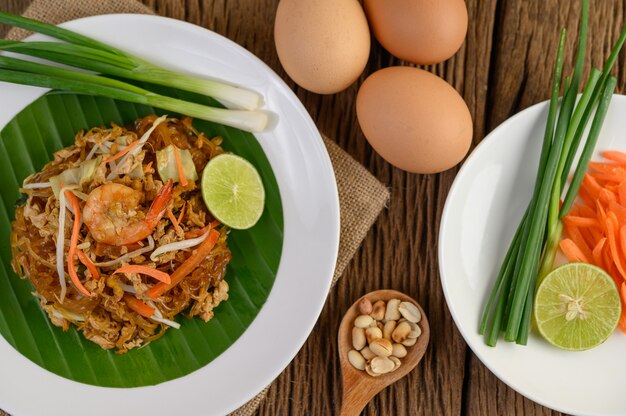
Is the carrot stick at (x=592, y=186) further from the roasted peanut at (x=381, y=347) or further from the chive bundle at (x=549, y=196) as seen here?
the roasted peanut at (x=381, y=347)

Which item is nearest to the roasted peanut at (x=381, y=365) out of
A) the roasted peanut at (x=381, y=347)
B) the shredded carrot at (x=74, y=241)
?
the roasted peanut at (x=381, y=347)

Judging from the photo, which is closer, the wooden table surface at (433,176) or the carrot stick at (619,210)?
the carrot stick at (619,210)

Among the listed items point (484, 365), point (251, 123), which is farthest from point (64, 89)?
point (484, 365)

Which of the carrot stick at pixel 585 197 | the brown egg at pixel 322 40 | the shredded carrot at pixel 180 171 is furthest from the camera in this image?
the carrot stick at pixel 585 197

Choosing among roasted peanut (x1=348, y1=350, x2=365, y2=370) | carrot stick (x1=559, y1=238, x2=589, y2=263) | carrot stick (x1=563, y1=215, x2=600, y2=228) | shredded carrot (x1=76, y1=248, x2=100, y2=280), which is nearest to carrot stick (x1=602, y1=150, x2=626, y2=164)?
carrot stick (x1=563, y1=215, x2=600, y2=228)

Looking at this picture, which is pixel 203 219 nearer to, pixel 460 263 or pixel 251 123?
pixel 251 123

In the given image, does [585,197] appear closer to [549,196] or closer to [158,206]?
[549,196]

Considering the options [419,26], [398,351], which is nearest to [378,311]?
[398,351]
